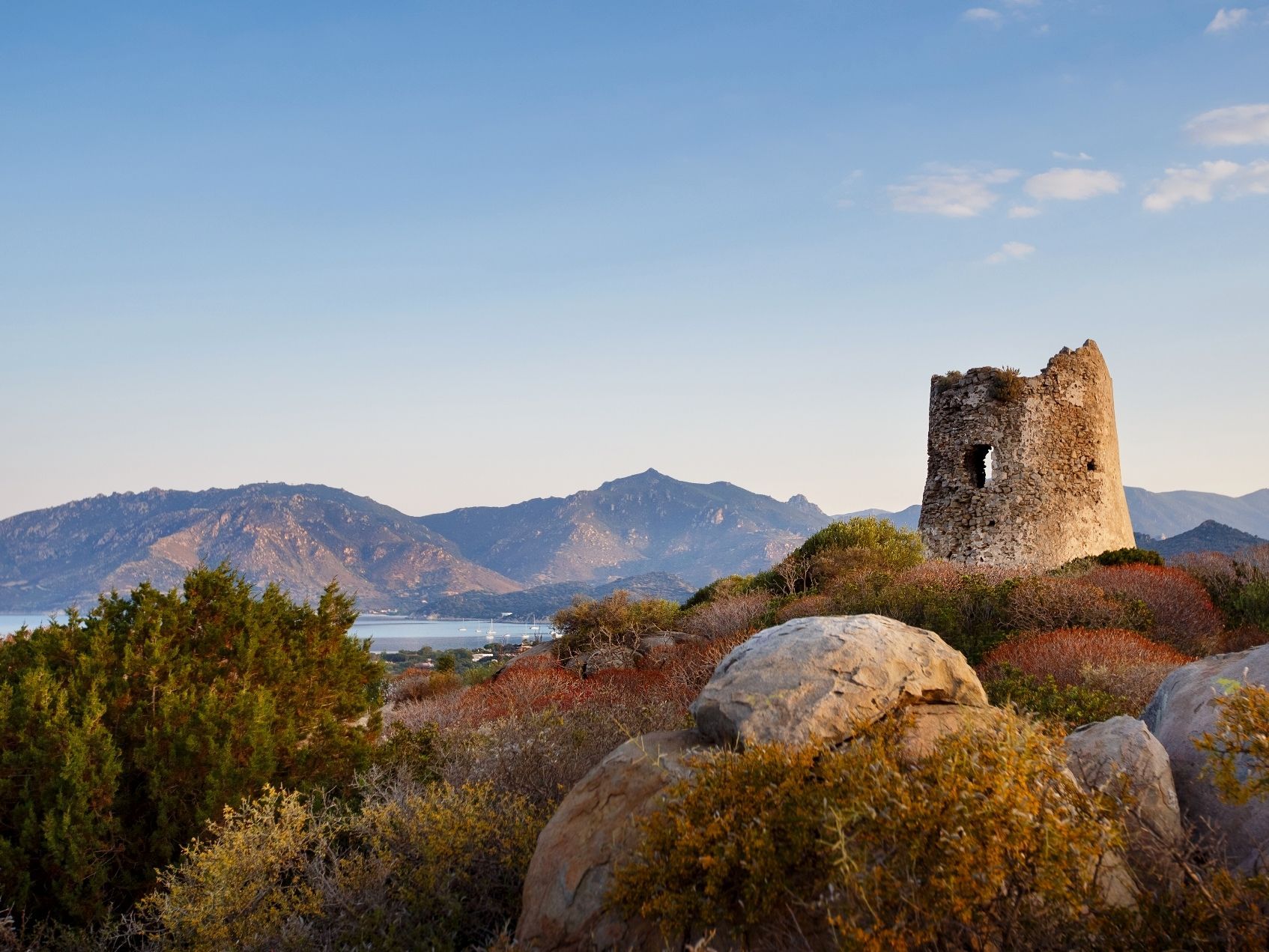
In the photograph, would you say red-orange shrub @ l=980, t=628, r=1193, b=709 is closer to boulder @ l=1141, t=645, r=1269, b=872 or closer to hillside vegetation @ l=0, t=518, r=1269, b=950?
hillside vegetation @ l=0, t=518, r=1269, b=950

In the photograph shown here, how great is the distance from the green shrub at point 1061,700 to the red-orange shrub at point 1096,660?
0.21 metres

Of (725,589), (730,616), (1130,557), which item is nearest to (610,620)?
(725,589)

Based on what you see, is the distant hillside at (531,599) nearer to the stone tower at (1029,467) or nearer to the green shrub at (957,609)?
the stone tower at (1029,467)

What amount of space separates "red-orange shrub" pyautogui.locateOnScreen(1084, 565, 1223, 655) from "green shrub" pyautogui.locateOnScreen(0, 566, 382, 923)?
10.0 m

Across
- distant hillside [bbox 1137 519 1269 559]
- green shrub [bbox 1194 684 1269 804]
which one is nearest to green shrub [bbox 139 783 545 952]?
green shrub [bbox 1194 684 1269 804]

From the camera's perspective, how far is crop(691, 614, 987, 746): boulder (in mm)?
4430

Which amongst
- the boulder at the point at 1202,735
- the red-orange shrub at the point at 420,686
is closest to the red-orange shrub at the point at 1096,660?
the boulder at the point at 1202,735

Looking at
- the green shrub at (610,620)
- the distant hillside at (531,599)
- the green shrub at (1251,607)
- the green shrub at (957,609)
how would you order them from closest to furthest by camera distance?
the green shrub at (957,609)
the green shrub at (1251,607)
the green shrub at (610,620)
the distant hillside at (531,599)

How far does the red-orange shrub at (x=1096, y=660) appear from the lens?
7172 millimetres

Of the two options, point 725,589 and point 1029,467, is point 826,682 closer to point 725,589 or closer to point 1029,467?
point 725,589

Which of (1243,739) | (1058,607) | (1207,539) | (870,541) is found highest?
(870,541)

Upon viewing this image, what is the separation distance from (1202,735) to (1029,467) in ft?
52.1

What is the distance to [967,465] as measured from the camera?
1995cm

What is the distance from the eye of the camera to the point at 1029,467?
18.9 metres
